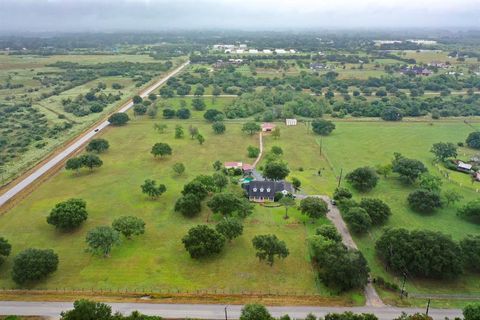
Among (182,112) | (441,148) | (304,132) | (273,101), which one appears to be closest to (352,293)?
(441,148)

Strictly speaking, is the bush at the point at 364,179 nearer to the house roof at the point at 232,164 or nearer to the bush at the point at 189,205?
the house roof at the point at 232,164

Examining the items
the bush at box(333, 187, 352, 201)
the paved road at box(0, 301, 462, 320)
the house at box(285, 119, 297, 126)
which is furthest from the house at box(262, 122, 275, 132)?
the paved road at box(0, 301, 462, 320)

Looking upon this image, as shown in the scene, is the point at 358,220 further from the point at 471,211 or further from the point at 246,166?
the point at 246,166

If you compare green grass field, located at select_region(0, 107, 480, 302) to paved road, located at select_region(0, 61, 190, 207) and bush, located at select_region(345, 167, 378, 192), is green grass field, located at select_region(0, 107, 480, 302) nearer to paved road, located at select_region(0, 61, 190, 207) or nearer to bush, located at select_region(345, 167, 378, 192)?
bush, located at select_region(345, 167, 378, 192)

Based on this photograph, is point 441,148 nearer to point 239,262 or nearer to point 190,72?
point 239,262

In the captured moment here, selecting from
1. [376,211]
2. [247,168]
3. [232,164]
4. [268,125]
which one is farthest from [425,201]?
[268,125]

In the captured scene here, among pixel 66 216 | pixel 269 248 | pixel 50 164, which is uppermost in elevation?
pixel 66 216
